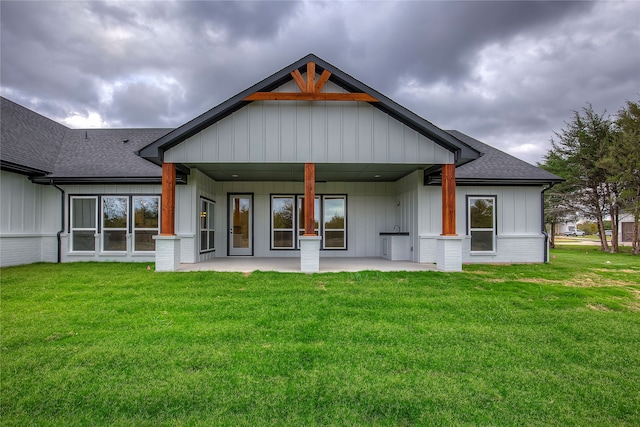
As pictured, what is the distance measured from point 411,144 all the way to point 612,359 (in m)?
6.16

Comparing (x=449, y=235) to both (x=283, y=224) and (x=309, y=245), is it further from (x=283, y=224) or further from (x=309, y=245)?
(x=283, y=224)

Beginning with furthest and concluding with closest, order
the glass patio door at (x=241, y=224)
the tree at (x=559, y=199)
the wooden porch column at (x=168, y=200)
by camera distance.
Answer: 1. the tree at (x=559, y=199)
2. the glass patio door at (x=241, y=224)
3. the wooden porch column at (x=168, y=200)

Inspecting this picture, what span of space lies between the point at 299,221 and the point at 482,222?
6.25 meters

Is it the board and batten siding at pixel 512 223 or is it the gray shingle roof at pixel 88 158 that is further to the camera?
the board and batten siding at pixel 512 223

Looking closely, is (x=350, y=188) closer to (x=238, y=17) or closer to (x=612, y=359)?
(x=238, y=17)

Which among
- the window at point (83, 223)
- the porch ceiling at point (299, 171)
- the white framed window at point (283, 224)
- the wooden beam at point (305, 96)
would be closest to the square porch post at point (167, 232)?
the porch ceiling at point (299, 171)

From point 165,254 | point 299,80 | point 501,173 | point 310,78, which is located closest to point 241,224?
point 165,254

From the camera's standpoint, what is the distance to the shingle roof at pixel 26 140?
9906 mm

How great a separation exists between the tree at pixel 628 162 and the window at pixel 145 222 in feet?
66.1

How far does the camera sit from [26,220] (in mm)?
10273

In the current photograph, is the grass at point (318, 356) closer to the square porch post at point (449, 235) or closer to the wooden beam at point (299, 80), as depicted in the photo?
the square porch post at point (449, 235)

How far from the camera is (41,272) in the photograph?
8398 millimetres

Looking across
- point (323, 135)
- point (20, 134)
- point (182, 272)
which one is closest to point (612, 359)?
point (323, 135)

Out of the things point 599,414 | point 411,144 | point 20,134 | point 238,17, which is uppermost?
point 238,17
